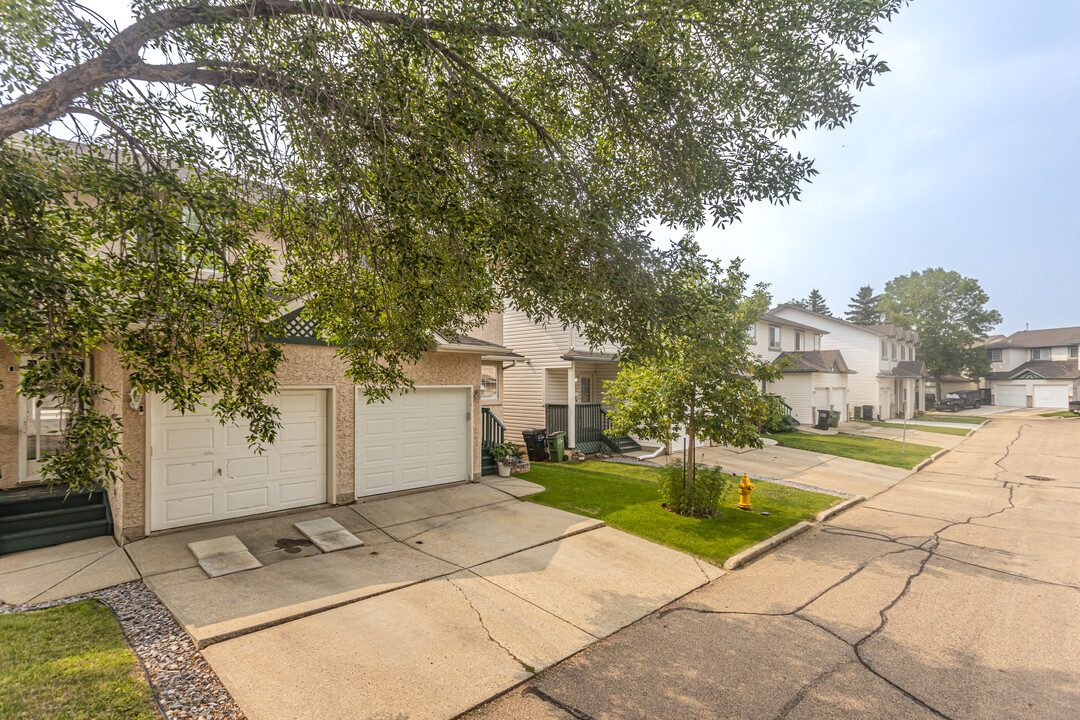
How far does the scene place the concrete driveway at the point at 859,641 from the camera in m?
3.96

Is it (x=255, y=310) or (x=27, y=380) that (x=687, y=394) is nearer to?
(x=255, y=310)

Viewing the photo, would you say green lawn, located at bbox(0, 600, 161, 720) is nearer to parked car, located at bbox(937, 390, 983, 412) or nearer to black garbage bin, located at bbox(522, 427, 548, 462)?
black garbage bin, located at bbox(522, 427, 548, 462)

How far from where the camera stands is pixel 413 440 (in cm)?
997

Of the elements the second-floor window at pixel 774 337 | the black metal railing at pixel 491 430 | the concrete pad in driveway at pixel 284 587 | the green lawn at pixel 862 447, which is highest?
the second-floor window at pixel 774 337

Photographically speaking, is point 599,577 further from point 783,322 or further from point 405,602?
point 783,322

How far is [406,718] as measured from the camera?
Result: 3688 mm

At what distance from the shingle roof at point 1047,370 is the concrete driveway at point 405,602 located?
59.8m

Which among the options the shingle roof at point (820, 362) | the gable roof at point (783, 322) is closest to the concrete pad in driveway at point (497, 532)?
the gable roof at point (783, 322)

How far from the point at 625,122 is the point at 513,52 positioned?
1.57 metres

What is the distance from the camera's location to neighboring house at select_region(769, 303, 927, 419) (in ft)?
104

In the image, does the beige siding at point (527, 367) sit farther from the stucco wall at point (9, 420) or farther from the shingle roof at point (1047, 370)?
the shingle roof at point (1047, 370)

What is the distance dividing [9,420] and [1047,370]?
2770 inches

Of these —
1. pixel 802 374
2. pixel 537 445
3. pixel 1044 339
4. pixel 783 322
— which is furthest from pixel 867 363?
pixel 1044 339

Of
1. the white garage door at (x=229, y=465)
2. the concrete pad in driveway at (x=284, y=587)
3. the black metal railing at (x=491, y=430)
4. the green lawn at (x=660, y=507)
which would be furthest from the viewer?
the black metal railing at (x=491, y=430)
